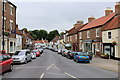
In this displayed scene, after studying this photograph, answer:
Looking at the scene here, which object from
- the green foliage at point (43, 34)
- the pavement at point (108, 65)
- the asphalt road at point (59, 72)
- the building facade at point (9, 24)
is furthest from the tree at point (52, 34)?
the asphalt road at point (59, 72)

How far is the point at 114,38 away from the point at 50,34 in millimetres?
122573

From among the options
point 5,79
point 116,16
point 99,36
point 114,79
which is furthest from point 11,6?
point 114,79

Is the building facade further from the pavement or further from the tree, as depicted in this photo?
the tree

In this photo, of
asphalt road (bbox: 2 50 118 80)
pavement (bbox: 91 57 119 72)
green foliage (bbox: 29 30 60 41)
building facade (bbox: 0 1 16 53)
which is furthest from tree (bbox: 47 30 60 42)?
asphalt road (bbox: 2 50 118 80)

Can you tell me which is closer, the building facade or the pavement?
the pavement

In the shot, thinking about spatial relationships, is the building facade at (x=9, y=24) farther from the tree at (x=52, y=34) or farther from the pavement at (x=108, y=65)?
the tree at (x=52, y=34)

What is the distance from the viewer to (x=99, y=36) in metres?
28.5

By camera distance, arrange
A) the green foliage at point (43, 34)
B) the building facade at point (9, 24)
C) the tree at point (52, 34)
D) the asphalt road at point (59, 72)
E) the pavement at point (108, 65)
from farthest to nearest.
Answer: the green foliage at point (43, 34) → the tree at point (52, 34) → the building facade at point (9, 24) → the pavement at point (108, 65) → the asphalt road at point (59, 72)

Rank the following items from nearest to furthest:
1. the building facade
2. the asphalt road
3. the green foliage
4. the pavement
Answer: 1. the asphalt road
2. the pavement
3. the building facade
4. the green foliage

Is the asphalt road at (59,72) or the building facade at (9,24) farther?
the building facade at (9,24)

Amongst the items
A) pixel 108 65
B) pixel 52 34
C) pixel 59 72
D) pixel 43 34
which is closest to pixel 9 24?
pixel 108 65

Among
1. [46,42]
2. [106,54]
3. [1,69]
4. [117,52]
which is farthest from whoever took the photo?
[46,42]

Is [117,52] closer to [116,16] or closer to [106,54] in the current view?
[106,54]

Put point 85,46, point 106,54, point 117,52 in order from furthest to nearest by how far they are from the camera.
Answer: point 85,46
point 106,54
point 117,52
